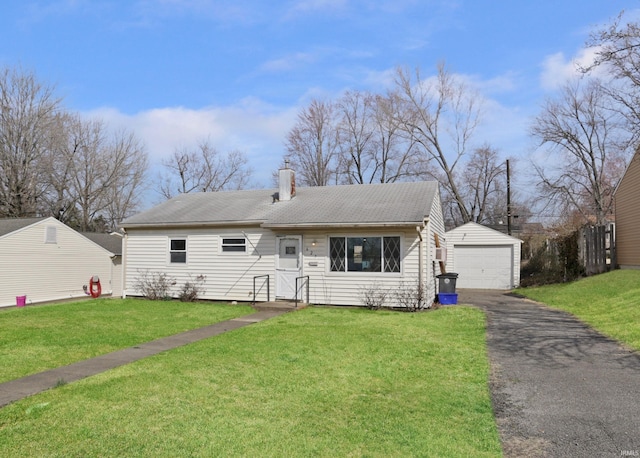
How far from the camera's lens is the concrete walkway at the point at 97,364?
568cm

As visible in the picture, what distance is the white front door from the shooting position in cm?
1459

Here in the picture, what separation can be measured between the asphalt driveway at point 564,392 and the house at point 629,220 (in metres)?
10.5

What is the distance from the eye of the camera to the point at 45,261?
68.1ft

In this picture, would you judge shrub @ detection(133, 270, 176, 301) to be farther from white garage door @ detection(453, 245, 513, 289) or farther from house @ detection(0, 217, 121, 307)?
white garage door @ detection(453, 245, 513, 289)

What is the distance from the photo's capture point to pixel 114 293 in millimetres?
24188

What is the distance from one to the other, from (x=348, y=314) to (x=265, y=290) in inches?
149

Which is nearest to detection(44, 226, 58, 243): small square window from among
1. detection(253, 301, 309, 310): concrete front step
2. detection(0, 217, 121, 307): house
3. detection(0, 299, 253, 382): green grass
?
detection(0, 217, 121, 307): house

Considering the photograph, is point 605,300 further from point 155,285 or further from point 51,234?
point 51,234

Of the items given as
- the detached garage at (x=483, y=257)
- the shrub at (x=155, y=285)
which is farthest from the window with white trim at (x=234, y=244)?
the detached garage at (x=483, y=257)

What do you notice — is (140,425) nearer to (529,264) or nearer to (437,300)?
(437,300)

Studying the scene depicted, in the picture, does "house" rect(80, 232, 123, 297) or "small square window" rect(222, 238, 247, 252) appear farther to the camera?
"house" rect(80, 232, 123, 297)

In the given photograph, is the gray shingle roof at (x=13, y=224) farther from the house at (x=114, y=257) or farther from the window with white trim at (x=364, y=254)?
the window with white trim at (x=364, y=254)

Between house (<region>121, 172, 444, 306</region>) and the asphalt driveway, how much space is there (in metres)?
4.21

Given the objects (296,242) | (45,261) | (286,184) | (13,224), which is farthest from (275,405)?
(13,224)
